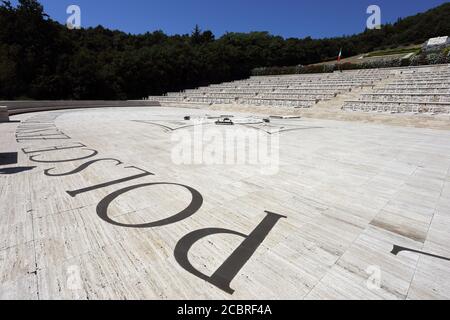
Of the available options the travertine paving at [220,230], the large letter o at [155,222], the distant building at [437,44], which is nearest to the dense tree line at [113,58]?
the distant building at [437,44]

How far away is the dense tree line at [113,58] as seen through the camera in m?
31.2

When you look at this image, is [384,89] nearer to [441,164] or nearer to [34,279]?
[441,164]

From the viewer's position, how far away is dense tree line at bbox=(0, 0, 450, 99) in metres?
31.2

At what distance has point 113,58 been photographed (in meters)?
39.6

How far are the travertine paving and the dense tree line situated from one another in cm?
3224

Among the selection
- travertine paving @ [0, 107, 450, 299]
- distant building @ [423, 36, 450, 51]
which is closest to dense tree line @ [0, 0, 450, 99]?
distant building @ [423, 36, 450, 51]

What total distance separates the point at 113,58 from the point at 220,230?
147 feet

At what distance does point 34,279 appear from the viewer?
228 centimetres

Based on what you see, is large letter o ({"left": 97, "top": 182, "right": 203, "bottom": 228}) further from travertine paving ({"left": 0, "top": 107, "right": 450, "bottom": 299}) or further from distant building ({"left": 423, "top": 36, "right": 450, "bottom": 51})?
distant building ({"left": 423, "top": 36, "right": 450, "bottom": 51})

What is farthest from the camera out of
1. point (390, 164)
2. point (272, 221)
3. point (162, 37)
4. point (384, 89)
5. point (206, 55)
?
point (162, 37)

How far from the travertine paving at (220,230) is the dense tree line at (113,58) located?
106 ft

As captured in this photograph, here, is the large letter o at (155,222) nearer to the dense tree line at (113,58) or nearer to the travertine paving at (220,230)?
the travertine paving at (220,230)

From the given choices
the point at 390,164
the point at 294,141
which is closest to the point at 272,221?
the point at 390,164

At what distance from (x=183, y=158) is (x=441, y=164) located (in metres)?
7.49
